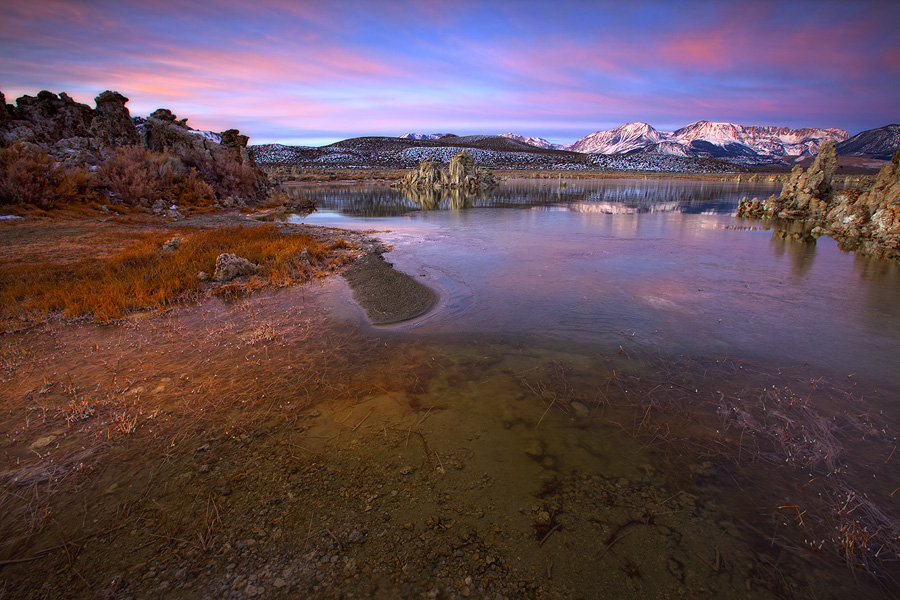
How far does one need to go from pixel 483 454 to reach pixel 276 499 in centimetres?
218

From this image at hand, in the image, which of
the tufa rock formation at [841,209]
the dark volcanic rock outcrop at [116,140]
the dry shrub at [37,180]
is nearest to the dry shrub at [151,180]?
the dark volcanic rock outcrop at [116,140]

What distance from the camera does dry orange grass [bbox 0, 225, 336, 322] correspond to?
818 centimetres

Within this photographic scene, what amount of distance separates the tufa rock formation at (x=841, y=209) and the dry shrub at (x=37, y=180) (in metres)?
38.0

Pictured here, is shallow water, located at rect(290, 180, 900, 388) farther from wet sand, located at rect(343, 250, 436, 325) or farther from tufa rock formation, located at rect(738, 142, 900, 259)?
tufa rock formation, located at rect(738, 142, 900, 259)

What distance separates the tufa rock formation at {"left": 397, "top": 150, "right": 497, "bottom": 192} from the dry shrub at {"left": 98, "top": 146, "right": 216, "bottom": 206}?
38.1 meters

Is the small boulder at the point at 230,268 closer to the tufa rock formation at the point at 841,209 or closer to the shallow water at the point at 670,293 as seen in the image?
the shallow water at the point at 670,293

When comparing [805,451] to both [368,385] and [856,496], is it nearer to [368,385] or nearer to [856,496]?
[856,496]

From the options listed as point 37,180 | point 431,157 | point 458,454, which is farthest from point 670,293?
point 431,157

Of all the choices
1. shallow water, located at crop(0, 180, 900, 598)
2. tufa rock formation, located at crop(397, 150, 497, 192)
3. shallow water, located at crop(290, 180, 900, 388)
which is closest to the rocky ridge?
tufa rock formation, located at crop(397, 150, 497, 192)

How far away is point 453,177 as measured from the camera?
212 ft

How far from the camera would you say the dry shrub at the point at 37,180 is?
59.5ft

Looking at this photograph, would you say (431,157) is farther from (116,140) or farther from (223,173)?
(116,140)

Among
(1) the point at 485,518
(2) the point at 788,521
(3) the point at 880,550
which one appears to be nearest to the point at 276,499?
(1) the point at 485,518

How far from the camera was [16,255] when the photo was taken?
1169 cm
